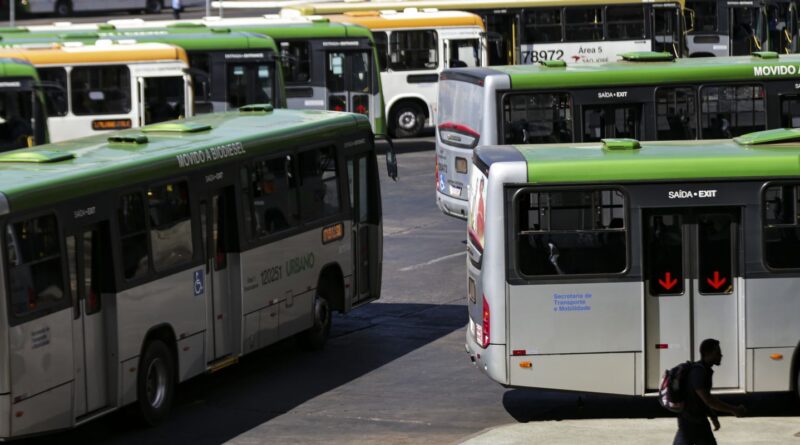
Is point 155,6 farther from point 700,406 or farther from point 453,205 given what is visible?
point 700,406

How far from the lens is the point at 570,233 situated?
14844mm

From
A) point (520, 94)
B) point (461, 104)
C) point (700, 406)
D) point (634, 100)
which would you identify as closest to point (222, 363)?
point (700, 406)

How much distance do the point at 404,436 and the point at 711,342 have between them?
3.94 metres

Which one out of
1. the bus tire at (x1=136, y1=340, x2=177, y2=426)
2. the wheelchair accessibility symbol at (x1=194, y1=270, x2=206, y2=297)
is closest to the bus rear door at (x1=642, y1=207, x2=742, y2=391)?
the wheelchair accessibility symbol at (x1=194, y1=270, x2=206, y2=297)

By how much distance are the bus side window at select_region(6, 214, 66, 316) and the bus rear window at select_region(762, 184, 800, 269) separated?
6503 millimetres

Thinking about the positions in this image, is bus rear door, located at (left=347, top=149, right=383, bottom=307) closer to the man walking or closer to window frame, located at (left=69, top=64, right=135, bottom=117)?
the man walking

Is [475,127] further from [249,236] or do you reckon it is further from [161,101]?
[161,101]

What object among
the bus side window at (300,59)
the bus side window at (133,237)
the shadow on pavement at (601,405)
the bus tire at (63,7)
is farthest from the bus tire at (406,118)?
the bus tire at (63,7)

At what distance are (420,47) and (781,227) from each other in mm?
25596

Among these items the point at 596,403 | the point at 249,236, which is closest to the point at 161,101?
the point at 249,236

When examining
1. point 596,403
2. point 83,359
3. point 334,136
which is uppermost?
point 334,136

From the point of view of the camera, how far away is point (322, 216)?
19.1 metres

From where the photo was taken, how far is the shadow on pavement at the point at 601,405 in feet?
51.4

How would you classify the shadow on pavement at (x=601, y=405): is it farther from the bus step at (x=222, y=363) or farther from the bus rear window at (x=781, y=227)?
Result: the bus step at (x=222, y=363)
